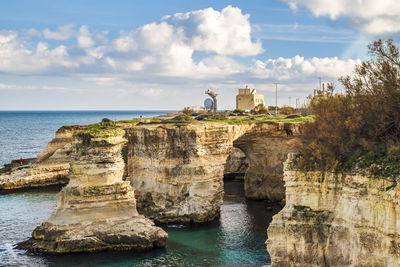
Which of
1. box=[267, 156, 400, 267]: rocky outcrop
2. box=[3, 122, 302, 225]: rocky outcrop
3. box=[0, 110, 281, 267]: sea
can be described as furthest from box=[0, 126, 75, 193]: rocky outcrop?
box=[267, 156, 400, 267]: rocky outcrop

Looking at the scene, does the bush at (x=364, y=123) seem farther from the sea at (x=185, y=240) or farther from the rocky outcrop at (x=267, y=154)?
the rocky outcrop at (x=267, y=154)

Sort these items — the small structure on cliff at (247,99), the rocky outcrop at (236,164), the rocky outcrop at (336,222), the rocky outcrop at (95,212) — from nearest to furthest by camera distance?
the rocky outcrop at (336,222)
the rocky outcrop at (95,212)
the rocky outcrop at (236,164)
the small structure on cliff at (247,99)

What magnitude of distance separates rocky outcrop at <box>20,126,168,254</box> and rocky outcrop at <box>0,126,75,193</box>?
2575 centimetres

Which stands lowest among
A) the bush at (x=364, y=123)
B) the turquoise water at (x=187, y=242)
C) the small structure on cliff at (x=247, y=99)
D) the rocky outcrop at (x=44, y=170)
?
the turquoise water at (x=187, y=242)

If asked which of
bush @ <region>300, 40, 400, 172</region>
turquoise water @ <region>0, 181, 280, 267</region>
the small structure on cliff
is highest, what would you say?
the small structure on cliff

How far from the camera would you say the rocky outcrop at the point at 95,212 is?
2891cm

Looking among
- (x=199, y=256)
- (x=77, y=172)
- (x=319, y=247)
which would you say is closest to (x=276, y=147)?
(x=199, y=256)

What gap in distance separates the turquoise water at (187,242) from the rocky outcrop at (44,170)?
31.1 feet

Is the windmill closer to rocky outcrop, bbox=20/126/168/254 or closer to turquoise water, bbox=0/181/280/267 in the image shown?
turquoise water, bbox=0/181/280/267

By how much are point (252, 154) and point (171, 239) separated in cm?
1808

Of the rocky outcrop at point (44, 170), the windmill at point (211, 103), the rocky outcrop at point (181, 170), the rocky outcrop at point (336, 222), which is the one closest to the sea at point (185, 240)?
the rocky outcrop at point (181, 170)

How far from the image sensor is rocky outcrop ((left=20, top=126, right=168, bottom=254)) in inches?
1138

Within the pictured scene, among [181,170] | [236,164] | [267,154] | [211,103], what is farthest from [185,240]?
[211,103]

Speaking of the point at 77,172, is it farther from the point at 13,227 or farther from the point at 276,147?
the point at 276,147
